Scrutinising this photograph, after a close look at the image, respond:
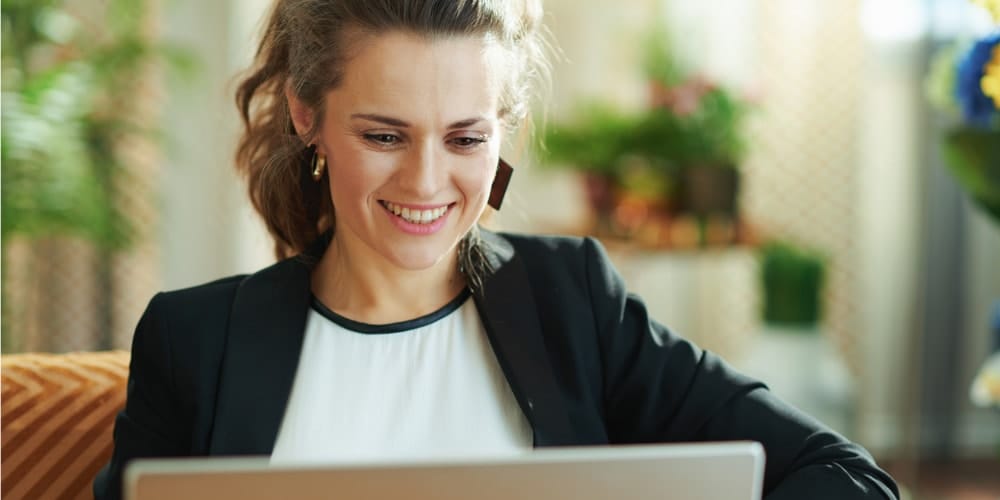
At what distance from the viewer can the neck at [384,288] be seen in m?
1.48

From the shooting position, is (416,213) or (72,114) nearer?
(416,213)

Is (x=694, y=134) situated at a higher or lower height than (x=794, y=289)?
higher

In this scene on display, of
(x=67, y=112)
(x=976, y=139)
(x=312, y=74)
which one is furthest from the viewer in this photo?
(x=67, y=112)

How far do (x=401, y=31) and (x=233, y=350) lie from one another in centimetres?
45

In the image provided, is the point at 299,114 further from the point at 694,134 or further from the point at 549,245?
the point at 694,134

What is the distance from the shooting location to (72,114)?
340cm

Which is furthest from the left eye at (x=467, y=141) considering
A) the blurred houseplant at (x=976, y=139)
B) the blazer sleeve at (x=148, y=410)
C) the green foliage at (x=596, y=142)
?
the green foliage at (x=596, y=142)

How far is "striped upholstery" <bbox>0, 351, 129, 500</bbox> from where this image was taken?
1.43 meters

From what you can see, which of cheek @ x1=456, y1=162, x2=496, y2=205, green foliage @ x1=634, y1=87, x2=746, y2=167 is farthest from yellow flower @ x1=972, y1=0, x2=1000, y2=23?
green foliage @ x1=634, y1=87, x2=746, y2=167

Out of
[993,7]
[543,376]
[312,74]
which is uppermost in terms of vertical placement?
[993,7]

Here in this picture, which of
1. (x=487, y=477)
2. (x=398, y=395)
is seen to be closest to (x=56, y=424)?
(x=398, y=395)

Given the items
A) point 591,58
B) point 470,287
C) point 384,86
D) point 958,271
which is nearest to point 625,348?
point 470,287

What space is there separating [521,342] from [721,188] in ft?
8.58

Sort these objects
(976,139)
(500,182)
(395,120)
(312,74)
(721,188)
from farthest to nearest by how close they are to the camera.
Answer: (721,188), (976,139), (500,182), (312,74), (395,120)
